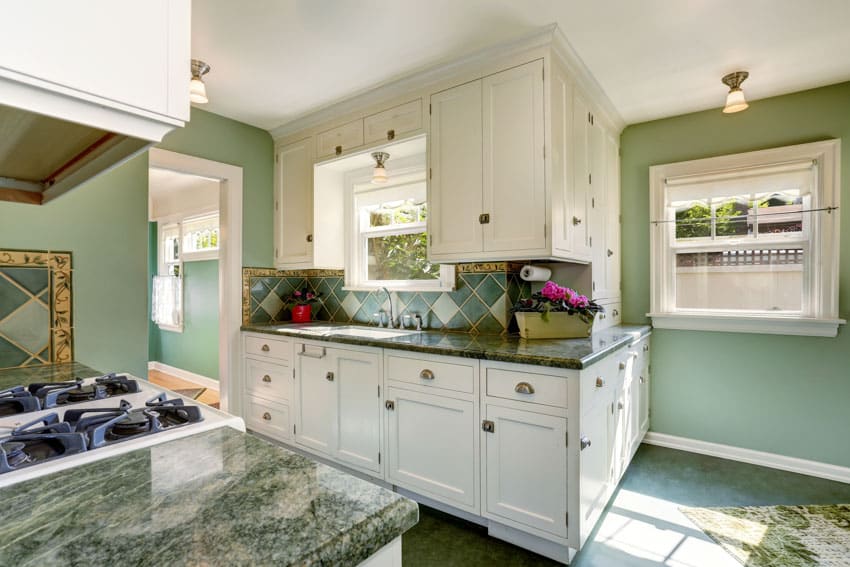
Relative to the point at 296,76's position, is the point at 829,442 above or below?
below

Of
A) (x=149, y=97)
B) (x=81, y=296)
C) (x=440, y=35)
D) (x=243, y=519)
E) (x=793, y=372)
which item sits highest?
(x=440, y=35)

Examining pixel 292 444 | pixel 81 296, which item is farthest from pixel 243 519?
pixel 292 444

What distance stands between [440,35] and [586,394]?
184 cm

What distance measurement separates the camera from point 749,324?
2.80 m

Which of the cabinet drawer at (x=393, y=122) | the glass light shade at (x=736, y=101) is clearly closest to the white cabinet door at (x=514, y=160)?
the cabinet drawer at (x=393, y=122)

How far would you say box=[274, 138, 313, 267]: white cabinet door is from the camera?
10.7 ft

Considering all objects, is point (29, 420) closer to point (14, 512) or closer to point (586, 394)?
point (14, 512)

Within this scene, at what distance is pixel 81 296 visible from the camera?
189 cm

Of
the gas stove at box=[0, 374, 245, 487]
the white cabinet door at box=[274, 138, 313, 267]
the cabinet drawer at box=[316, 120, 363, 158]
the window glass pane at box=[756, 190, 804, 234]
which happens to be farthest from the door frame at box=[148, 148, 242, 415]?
the window glass pane at box=[756, 190, 804, 234]

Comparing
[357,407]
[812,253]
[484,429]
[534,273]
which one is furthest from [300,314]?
[812,253]

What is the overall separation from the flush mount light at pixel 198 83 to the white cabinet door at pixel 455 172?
1.25 meters

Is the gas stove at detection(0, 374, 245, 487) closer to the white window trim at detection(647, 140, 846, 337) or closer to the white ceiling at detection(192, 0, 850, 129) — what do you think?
the white ceiling at detection(192, 0, 850, 129)

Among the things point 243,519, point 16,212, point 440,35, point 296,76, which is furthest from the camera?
point 296,76

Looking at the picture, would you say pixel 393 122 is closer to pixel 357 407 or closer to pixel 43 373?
pixel 357 407
